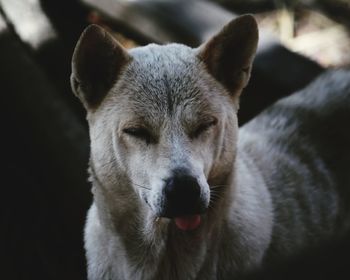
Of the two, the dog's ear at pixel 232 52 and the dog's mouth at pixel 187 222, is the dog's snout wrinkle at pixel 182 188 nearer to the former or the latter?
the dog's mouth at pixel 187 222

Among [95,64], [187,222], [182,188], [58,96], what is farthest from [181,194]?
[58,96]

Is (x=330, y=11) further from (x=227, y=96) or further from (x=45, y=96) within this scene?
(x=227, y=96)

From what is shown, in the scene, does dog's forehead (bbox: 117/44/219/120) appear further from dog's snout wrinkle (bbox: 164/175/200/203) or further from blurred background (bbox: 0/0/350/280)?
blurred background (bbox: 0/0/350/280)

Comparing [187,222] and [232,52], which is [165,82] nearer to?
[232,52]

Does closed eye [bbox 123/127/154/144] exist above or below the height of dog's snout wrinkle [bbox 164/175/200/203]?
above

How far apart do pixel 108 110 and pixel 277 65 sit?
7.46 feet

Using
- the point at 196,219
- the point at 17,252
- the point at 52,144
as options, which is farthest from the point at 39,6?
the point at 196,219

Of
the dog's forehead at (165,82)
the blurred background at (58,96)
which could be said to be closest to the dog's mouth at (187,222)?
the dog's forehead at (165,82)

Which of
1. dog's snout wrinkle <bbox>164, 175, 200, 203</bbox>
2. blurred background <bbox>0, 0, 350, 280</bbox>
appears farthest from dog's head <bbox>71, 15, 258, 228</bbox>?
blurred background <bbox>0, 0, 350, 280</bbox>

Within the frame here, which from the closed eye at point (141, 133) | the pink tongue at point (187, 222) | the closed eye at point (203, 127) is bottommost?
the pink tongue at point (187, 222)

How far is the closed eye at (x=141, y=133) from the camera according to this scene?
7.35 ft

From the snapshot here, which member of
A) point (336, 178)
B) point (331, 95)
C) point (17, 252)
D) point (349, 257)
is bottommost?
point (17, 252)

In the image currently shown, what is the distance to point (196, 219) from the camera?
2348mm

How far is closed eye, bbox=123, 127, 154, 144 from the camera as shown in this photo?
224 cm
